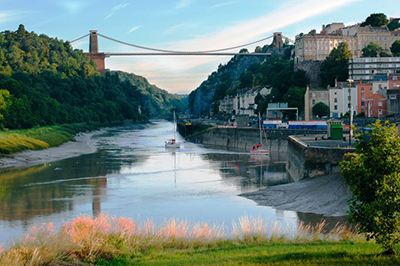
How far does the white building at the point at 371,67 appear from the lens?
243 ft

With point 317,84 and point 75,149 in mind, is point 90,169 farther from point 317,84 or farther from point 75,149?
point 317,84

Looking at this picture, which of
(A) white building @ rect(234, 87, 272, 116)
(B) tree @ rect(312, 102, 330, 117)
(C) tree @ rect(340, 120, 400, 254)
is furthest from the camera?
(A) white building @ rect(234, 87, 272, 116)

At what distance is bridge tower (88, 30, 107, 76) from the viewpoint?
147000mm

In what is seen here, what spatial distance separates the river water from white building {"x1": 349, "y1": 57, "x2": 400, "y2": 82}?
38.5m

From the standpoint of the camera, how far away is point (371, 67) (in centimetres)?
7650

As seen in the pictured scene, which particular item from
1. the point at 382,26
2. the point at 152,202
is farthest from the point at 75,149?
the point at 382,26

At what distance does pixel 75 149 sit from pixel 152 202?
30.5 metres

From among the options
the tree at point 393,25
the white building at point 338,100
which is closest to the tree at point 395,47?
the tree at point 393,25

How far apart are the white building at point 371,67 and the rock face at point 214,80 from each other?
220ft

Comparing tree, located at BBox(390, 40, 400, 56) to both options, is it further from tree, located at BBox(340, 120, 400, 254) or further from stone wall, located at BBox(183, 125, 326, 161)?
tree, located at BBox(340, 120, 400, 254)

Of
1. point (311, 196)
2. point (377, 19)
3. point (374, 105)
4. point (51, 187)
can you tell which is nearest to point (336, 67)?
point (374, 105)

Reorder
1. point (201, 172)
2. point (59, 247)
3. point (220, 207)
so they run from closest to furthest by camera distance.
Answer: point (59, 247) → point (220, 207) → point (201, 172)

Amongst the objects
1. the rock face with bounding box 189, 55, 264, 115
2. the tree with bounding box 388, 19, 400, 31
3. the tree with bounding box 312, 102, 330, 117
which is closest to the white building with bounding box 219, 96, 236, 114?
the rock face with bounding box 189, 55, 264, 115

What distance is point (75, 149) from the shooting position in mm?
50594
